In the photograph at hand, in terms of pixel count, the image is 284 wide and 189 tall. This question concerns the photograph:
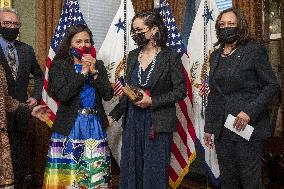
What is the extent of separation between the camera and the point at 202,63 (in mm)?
3740

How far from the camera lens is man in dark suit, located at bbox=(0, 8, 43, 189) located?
9.88 feet

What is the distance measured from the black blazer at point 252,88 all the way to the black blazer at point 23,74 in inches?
66.3

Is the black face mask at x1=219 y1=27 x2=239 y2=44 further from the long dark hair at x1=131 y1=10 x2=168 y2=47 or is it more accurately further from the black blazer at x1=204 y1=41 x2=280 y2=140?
the long dark hair at x1=131 y1=10 x2=168 y2=47

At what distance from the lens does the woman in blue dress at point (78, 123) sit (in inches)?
106

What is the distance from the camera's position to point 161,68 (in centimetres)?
259

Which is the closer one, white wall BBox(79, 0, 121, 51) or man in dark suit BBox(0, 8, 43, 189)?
man in dark suit BBox(0, 8, 43, 189)

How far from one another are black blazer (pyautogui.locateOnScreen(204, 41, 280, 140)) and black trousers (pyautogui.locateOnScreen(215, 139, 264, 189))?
7 cm

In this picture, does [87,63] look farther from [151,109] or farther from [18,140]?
[18,140]

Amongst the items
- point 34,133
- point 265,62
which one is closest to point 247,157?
point 265,62

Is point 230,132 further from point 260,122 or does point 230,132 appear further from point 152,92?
point 152,92

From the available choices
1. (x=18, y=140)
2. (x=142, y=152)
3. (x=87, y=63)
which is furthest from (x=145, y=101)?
(x=18, y=140)

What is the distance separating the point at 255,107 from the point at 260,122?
0.14 metres

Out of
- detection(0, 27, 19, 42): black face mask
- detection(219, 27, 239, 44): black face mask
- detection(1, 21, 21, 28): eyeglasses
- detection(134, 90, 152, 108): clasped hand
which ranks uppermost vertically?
detection(1, 21, 21, 28): eyeglasses

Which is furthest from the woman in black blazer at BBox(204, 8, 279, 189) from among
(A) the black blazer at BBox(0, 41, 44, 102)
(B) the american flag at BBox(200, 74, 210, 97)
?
(A) the black blazer at BBox(0, 41, 44, 102)
